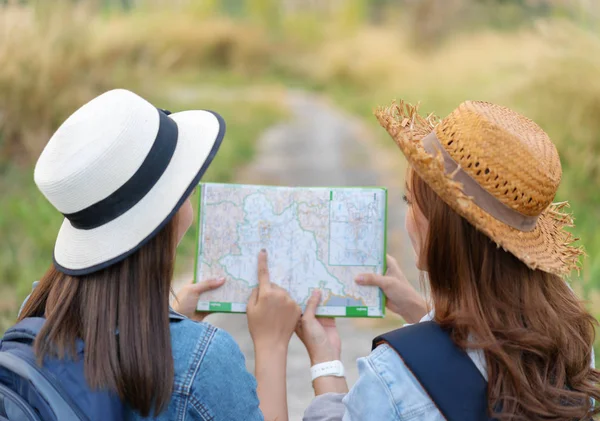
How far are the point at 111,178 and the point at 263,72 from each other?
851 inches

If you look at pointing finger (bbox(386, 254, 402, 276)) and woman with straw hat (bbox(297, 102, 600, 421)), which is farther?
pointing finger (bbox(386, 254, 402, 276))

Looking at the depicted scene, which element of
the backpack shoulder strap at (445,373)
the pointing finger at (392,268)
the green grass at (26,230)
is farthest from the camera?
the green grass at (26,230)

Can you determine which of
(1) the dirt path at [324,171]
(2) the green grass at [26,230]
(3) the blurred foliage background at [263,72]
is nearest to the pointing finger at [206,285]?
(1) the dirt path at [324,171]

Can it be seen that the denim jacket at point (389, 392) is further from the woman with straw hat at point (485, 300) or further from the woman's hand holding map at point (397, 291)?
the woman's hand holding map at point (397, 291)

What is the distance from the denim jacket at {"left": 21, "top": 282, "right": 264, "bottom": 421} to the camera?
5.60 ft

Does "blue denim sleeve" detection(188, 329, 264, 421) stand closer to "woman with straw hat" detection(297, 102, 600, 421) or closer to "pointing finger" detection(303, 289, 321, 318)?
"woman with straw hat" detection(297, 102, 600, 421)

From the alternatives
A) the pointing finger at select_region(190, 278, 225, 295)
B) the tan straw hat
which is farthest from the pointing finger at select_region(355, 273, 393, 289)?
the tan straw hat

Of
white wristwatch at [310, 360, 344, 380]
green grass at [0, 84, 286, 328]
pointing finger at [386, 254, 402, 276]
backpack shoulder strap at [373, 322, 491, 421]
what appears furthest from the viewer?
green grass at [0, 84, 286, 328]

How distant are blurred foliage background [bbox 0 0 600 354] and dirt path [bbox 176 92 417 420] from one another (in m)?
0.38

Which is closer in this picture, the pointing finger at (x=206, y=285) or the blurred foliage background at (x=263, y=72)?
the pointing finger at (x=206, y=285)

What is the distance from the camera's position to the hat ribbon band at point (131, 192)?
1.74 m

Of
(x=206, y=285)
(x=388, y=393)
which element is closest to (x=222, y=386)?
(x=388, y=393)

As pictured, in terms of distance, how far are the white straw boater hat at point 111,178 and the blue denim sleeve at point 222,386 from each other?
1.00ft

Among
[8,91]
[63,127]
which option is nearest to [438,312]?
[63,127]
